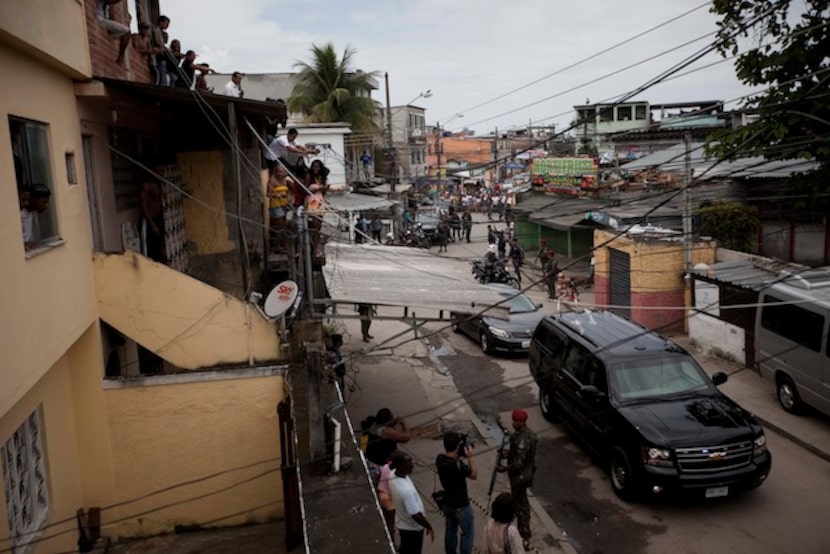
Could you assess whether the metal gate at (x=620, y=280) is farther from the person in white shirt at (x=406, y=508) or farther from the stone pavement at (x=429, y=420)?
the person in white shirt at (x=406, y=508)

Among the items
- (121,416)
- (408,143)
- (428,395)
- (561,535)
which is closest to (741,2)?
(561,535)

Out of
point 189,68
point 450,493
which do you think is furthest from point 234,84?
point 450,493

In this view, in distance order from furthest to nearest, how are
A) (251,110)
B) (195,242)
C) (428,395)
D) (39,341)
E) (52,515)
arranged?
(428,395) < (195,242) < (251,110) < (52,515) < (39,341)

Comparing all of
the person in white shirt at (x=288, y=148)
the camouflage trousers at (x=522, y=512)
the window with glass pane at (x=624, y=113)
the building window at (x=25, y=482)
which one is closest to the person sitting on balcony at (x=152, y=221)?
the person in white shirt at (x=288, y=148)

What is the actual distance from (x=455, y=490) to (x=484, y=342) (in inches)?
398

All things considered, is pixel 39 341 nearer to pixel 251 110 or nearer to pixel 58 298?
pixel 58 298

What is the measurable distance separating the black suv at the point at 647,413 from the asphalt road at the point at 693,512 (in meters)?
0.36

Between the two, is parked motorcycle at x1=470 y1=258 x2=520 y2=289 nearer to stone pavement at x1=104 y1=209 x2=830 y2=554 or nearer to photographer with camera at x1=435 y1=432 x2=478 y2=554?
stone pavement at x1=104 y1=209 x2=830 y2=554

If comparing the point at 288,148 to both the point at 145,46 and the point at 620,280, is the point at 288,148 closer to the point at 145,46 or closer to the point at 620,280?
the point at 145,46

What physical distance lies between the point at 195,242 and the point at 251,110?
13.8ft

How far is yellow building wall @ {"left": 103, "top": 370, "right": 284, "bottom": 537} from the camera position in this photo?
7.67 meters

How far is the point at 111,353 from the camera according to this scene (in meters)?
8.41

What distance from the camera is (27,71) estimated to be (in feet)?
19.0

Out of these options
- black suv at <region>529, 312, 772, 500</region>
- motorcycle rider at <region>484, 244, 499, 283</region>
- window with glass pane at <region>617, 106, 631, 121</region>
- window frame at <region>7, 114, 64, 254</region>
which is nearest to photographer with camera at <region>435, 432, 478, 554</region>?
black suv at <region>529, 312, 772, 500</region>
